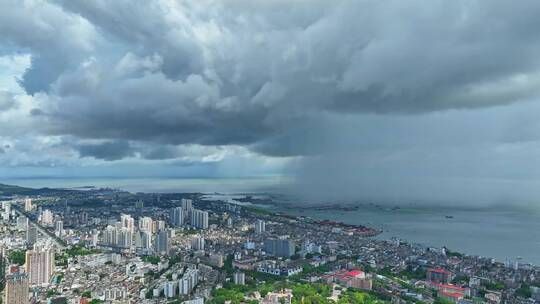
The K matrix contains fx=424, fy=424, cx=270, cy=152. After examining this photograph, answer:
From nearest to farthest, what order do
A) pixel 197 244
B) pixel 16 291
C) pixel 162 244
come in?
pixel 16 291, pixel 162 244, pixel 197 244

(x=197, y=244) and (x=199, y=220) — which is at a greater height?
(x=199, y=220)

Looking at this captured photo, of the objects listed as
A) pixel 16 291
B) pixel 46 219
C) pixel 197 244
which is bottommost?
pixel 197 244

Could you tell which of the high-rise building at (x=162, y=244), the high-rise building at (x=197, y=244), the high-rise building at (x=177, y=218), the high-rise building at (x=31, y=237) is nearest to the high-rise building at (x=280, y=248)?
the high-rise building at (x=197, y=244)

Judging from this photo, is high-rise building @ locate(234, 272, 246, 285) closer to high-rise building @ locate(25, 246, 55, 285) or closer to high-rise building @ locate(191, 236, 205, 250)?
high-rise building @ locate(25, 246, 55, 285)

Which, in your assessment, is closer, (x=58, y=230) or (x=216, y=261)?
(x=216, y=261)

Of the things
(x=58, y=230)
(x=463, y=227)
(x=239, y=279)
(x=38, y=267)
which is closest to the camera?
(x=239, y=279)

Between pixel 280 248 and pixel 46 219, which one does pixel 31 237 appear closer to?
pixel 46 219

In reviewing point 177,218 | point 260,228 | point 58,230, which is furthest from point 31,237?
point 260,228
